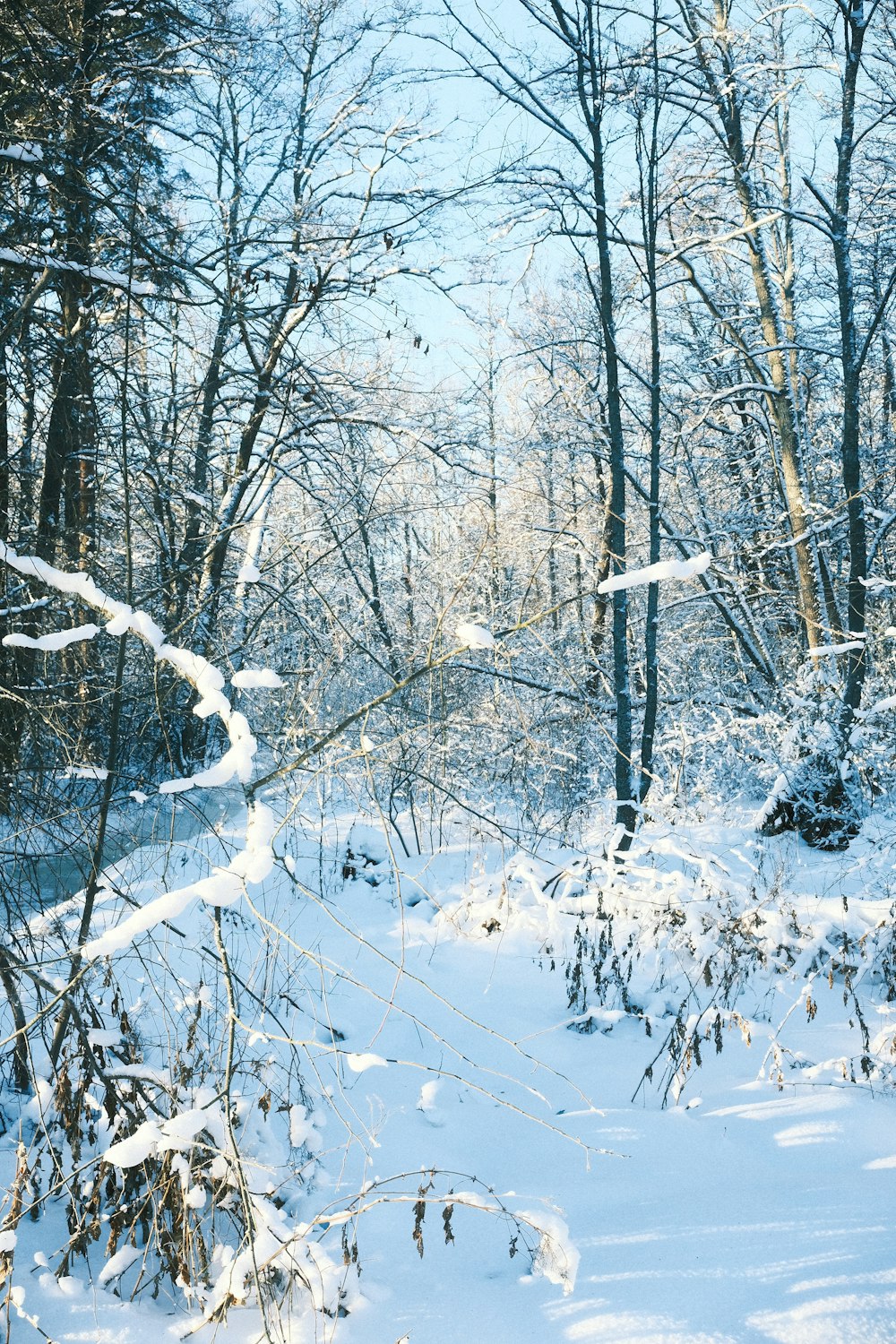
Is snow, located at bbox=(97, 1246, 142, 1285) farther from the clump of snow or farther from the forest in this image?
the clump of snow

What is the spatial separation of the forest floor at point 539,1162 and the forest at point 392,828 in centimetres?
2

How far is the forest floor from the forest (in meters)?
0.02

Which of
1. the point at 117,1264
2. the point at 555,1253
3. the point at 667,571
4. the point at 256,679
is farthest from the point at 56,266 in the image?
the point at 555,1253

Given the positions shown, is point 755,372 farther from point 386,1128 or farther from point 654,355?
point 386,1128

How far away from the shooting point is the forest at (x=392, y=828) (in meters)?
2.30

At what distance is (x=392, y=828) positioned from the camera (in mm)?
5965

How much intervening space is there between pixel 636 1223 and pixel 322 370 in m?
7.22

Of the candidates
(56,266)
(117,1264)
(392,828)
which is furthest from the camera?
(392,828)

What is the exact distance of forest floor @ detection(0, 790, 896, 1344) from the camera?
7.42 ft

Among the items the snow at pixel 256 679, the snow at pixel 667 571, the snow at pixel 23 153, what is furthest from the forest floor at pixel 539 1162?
the snow at pixel 23 153

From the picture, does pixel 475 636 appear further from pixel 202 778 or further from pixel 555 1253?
pixel 555 1253

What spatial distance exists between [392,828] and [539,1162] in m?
3.04

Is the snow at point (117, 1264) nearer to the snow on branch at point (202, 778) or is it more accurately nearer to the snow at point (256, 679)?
the snow on branch at point (202, 778)

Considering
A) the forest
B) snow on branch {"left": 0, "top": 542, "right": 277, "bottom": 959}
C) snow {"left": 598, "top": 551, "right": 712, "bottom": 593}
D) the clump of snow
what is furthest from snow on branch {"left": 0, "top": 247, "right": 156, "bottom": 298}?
the clump of snow
